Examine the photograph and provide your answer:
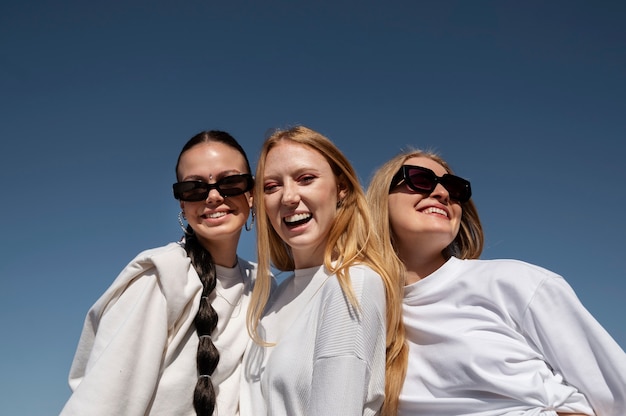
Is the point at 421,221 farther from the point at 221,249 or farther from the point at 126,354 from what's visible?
the point at 126,354

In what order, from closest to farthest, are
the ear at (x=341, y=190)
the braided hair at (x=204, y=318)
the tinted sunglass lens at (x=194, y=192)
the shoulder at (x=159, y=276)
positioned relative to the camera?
the braided hair at (x=204, y=318)
the shoulder at (x=159, y=276)
the ear at (x=341, y=190)
the tinted sunglass lens at (x=194, y=192)

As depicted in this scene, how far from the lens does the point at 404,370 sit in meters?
4.32

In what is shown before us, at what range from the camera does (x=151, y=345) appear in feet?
13.9

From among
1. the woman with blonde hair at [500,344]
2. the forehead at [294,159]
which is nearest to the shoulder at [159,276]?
the forehead at [294,159]

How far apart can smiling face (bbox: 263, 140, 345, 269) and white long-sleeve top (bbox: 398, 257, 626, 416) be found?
110 centimetres

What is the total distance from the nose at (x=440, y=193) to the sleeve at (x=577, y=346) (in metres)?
1.27

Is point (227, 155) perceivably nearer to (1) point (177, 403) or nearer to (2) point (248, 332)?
(2) point (248, 332)

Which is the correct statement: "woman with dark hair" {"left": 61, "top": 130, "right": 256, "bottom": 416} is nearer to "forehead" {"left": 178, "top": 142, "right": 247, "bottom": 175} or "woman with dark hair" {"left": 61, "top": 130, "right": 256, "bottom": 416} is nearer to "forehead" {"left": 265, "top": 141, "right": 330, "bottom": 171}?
"forehead" {"left": 178, "top": 142, "right": 247, "bottom": 175}

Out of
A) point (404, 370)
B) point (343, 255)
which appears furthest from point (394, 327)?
point (343, 255)

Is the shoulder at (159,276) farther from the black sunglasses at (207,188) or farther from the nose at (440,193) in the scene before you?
the nose at (440,193)

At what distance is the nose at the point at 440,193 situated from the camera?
5.02 metres

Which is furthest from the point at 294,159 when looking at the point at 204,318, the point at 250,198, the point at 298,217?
the point at 204,318

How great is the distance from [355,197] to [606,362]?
224cm

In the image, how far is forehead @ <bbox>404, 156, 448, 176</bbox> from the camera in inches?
205
